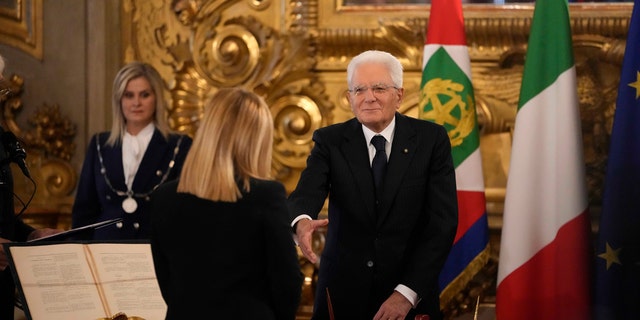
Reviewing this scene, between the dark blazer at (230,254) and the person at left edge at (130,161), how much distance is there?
5.30 ft

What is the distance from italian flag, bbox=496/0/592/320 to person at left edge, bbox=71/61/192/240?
5.12 feet

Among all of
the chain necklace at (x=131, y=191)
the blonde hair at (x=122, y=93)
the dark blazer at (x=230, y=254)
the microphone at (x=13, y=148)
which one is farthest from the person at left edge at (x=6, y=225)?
the dark blazer at (x=230, y=254)

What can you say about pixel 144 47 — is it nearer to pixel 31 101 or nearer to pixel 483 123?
pixel 31 101

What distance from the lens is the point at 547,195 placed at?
14.5 feet

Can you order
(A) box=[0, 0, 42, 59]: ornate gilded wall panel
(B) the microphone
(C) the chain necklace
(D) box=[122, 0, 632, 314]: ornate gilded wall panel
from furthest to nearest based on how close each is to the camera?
1. (A) box=[0, 0, 42, 59]: ornate gilded wall panel
2. (D) box=[122, 0, 632, 314]: ornate gilded wall panel
3. (C) the chain necklace
4. (B) the microphone

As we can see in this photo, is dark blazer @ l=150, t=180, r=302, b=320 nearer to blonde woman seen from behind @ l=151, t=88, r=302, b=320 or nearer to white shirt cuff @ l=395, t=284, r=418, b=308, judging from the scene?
blonde woman seen from behind @ l=151, t=88, r=302, b=320

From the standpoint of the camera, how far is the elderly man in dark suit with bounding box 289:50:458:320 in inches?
117

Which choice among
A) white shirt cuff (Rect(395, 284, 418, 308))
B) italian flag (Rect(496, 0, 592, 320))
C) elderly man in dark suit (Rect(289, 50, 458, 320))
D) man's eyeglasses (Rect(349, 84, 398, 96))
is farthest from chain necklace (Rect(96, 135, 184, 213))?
italian flag (Rect(496, 0, 592, 320))

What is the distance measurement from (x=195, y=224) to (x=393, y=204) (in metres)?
0.85

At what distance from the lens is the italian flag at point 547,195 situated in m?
4.36

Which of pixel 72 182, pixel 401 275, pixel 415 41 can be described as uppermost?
pixel 415 41

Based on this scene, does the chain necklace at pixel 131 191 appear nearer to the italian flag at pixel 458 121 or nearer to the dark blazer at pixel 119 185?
the dark blazer at pixel 119 185

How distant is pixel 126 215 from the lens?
3943 mm

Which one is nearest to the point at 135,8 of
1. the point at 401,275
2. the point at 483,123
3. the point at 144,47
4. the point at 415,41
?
the point at 144,47
